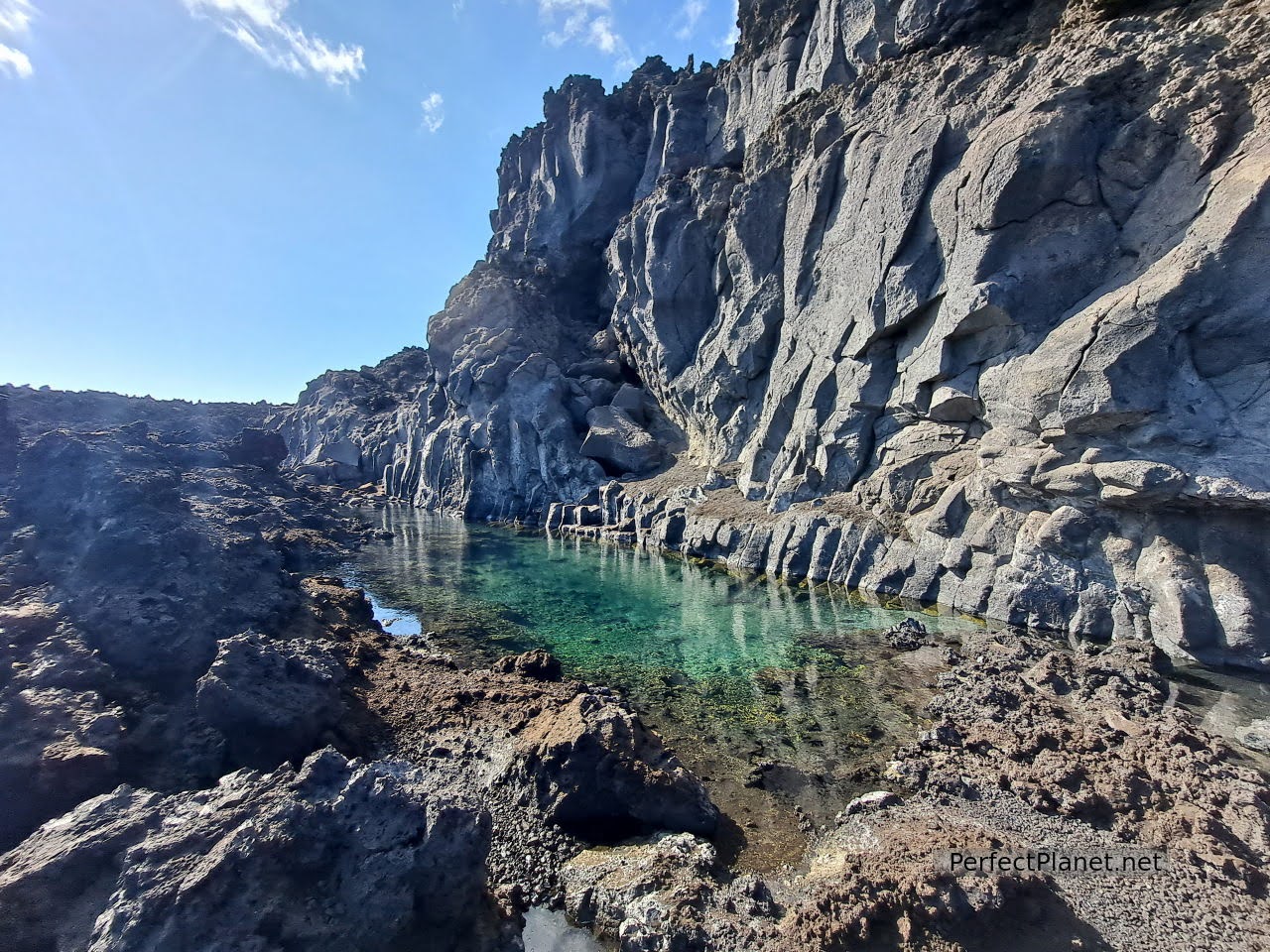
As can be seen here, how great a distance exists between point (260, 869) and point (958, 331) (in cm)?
3133

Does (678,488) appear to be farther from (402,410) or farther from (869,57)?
(402,410)

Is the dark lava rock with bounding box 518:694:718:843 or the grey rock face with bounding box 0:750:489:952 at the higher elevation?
the grey rock face with bounding box 0:750:489:952

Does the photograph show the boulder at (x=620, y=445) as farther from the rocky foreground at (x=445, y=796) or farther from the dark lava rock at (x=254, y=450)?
the rocky foreground at (x=445, y=796)

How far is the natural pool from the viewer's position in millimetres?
11438

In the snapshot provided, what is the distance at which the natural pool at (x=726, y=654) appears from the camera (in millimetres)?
11438

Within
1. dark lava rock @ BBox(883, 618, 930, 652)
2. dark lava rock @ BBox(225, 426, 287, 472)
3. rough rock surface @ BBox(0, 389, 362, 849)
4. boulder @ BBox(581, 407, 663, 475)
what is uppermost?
boulder @ BBox(581, 407, 663, 475)

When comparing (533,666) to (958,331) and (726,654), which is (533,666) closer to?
(726,654)

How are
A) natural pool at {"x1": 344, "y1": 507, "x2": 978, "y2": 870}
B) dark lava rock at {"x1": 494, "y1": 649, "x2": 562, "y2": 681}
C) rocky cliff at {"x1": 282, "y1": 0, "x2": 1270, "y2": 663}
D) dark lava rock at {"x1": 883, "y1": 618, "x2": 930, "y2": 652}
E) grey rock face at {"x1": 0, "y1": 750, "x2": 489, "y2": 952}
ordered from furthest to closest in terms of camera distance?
dark lava rock at {"x1": 883, "y1": 618, "x2": 930, "y2": 652} → rocky cliff at {"x1": 282, "y1": 0, "x2": 1270, "y2": 663} → dark lava rock at {"x1": 494, "y1": 649, "x2": 562, "y2": 681} → natural pool at {"x1": 344, "y1": 507, "x2": 978, "y2": 870} → grey rock face at {"x1": 0, "y1": 750, "x2": 489, "y2": 952}

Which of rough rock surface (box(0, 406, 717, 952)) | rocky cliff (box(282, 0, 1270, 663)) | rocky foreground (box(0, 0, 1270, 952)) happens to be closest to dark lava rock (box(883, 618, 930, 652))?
rocky foreground (box(0, 0, 1270, 952))

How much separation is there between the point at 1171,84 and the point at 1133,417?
14578mm

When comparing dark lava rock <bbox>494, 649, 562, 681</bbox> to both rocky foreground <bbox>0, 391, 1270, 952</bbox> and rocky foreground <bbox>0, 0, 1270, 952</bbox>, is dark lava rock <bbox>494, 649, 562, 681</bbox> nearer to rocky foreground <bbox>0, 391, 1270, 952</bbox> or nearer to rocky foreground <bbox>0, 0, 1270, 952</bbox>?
rocky foreground <bbox>0, 391, 1270, 952</bbox>

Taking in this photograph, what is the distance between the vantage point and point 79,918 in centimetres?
552

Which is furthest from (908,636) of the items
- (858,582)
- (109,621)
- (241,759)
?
(109,621)

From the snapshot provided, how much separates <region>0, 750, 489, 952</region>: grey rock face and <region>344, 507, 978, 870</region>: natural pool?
5106 mm
